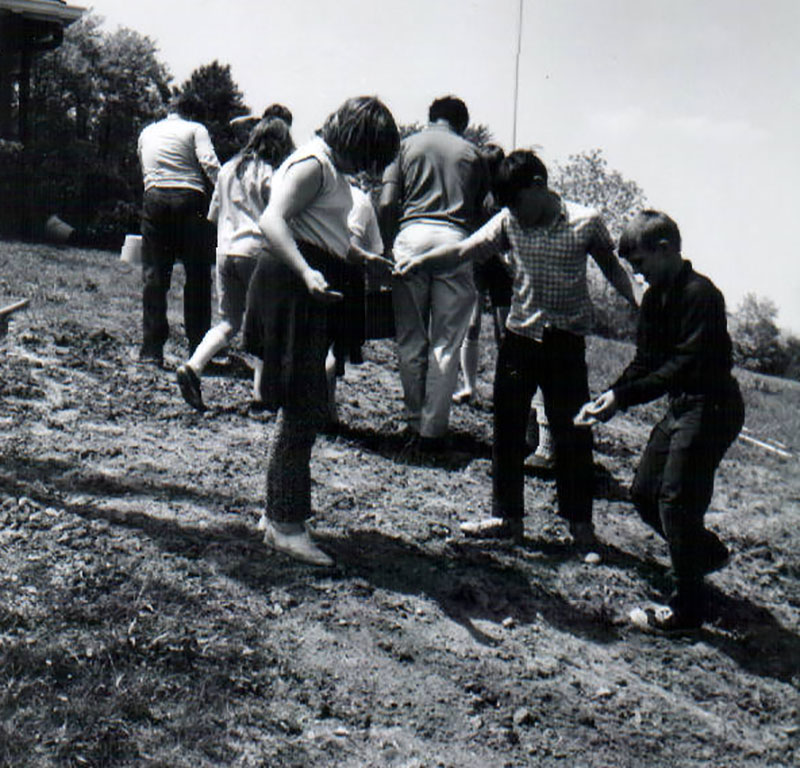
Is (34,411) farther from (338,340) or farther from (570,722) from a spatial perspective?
(570,722)

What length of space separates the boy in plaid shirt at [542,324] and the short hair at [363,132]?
2.23 feet

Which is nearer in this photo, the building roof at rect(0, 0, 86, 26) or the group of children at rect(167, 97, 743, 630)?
the group of children at rect(167, 97, 743, 630)

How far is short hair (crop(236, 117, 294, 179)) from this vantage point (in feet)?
19.9

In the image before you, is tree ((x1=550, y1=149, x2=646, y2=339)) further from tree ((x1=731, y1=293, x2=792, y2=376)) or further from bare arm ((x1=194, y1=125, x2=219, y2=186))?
bare arm ((x1=194, y1=125, x2=219, y2=186))

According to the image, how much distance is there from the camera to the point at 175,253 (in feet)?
24.0

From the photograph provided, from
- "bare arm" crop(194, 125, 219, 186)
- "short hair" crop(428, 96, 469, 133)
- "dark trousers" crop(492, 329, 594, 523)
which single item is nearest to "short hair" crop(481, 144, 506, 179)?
"short hair" crop(428, 96, 469, 133)

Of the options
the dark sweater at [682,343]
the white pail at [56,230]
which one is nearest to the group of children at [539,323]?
the dark sweater at [682,343]

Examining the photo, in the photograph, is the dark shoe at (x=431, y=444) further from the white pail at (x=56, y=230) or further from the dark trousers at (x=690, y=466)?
the white pail at (x=56, y=230)

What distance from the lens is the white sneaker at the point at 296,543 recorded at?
4.12m

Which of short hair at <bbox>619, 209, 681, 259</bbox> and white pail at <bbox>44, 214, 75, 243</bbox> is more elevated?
white pail at <bbox>44, 214, 75, 243</bbox>

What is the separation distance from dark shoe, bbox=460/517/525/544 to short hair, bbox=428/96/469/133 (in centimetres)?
241

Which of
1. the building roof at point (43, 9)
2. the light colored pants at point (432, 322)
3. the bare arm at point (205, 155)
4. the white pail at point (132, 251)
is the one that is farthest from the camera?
the building roof at point (43, 9)

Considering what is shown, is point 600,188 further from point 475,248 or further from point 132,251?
point 475,248


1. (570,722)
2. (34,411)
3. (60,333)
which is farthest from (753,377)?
(570,722)
